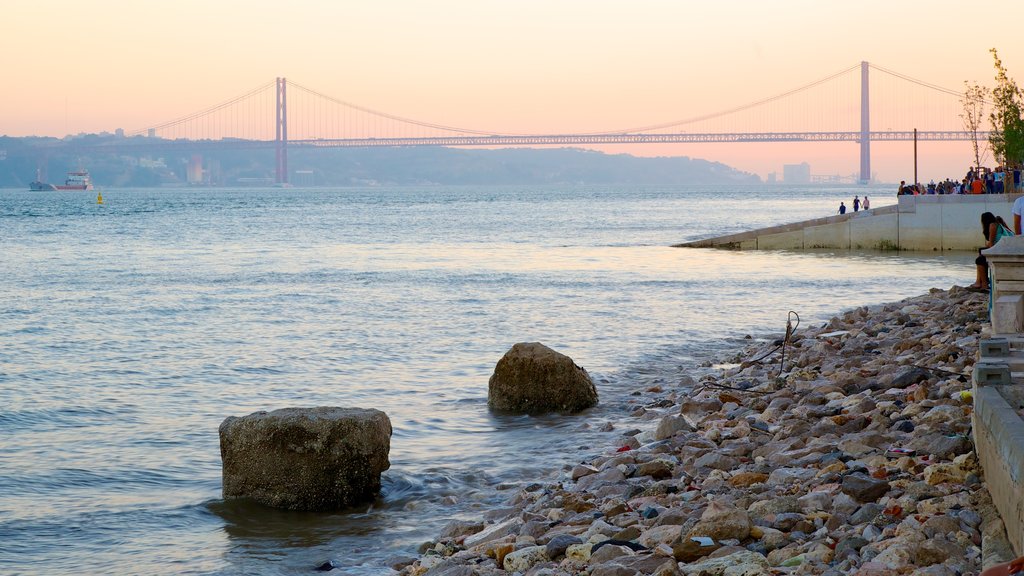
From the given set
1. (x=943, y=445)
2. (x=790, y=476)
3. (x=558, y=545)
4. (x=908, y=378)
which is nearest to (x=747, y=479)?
(x=790, y=476)

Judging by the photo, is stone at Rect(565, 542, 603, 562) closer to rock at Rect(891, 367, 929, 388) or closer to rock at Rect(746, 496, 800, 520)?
rock at Rect(746, 496, 800, 520)

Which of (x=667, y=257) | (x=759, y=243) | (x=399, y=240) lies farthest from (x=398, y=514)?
(x=399, y=240)

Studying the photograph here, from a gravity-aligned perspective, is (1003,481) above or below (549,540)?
above

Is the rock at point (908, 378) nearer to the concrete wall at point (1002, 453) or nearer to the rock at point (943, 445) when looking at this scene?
the rock at point (943, 445)

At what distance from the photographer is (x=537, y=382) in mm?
8852

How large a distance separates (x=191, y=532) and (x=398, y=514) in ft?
3.54

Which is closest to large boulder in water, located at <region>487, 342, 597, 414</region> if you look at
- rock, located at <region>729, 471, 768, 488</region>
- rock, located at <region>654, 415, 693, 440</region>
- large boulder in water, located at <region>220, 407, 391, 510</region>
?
rock, located at <region>654, 415, 693, 440</region>

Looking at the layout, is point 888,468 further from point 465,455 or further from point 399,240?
point 399,240

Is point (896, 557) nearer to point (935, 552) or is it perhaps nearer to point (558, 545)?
point (935, 552)

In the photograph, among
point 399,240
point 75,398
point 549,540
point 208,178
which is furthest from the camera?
point 208,178

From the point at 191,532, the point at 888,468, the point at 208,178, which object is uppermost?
the point at 208,178

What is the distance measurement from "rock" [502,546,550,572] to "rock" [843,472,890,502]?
1337 millimetres

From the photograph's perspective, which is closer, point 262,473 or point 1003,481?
point 1003,481

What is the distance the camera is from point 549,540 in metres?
4.98
